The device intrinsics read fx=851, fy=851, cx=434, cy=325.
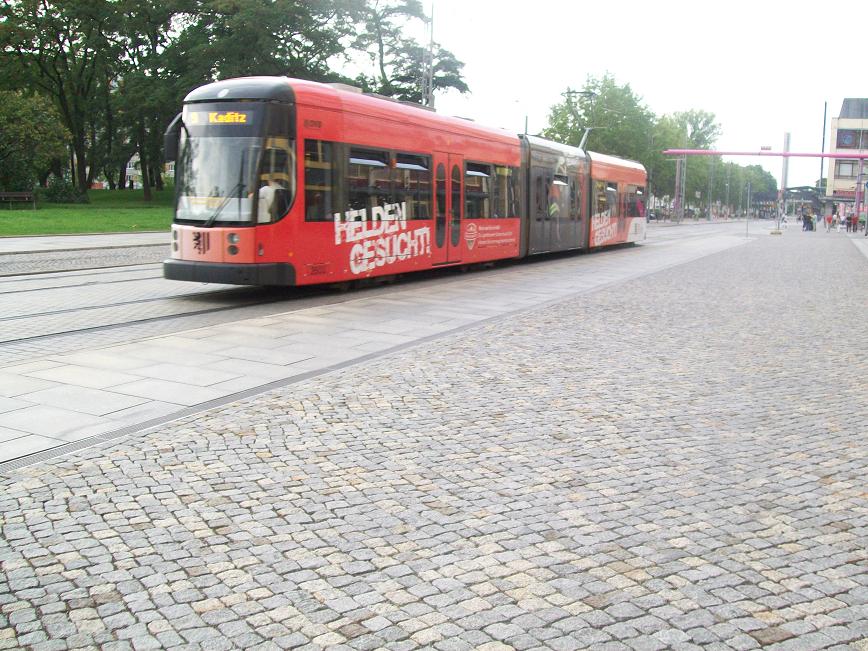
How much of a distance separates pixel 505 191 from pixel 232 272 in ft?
30.7

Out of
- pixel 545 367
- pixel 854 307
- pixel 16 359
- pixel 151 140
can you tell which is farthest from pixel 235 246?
pixel 151 140

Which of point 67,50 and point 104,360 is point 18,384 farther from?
point 67,50

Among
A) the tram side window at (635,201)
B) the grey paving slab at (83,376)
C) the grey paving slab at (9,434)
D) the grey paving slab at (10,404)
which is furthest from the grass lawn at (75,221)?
the grey paving slab at (9,434)

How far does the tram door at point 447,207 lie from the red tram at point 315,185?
0.02 m

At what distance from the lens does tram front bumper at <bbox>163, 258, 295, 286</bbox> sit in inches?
493

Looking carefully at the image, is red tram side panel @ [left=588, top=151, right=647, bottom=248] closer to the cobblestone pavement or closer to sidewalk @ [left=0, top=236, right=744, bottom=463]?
sidewalk @ [left=0, top=236, right=744, bottom=463]

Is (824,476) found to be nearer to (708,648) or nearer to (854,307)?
(708,648)

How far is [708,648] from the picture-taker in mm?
3061

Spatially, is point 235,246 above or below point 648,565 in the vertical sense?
above

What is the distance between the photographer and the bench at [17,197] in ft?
140

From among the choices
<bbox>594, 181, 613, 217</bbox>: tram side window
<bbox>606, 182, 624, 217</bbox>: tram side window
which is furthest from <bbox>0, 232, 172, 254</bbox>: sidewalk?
<bbox>606, 182, 624, 217</bbox>: tram side window

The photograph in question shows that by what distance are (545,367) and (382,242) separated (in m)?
7.43

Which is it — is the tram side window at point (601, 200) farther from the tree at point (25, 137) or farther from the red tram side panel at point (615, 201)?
the tree at point (25, 137)

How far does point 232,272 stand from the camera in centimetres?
1256
